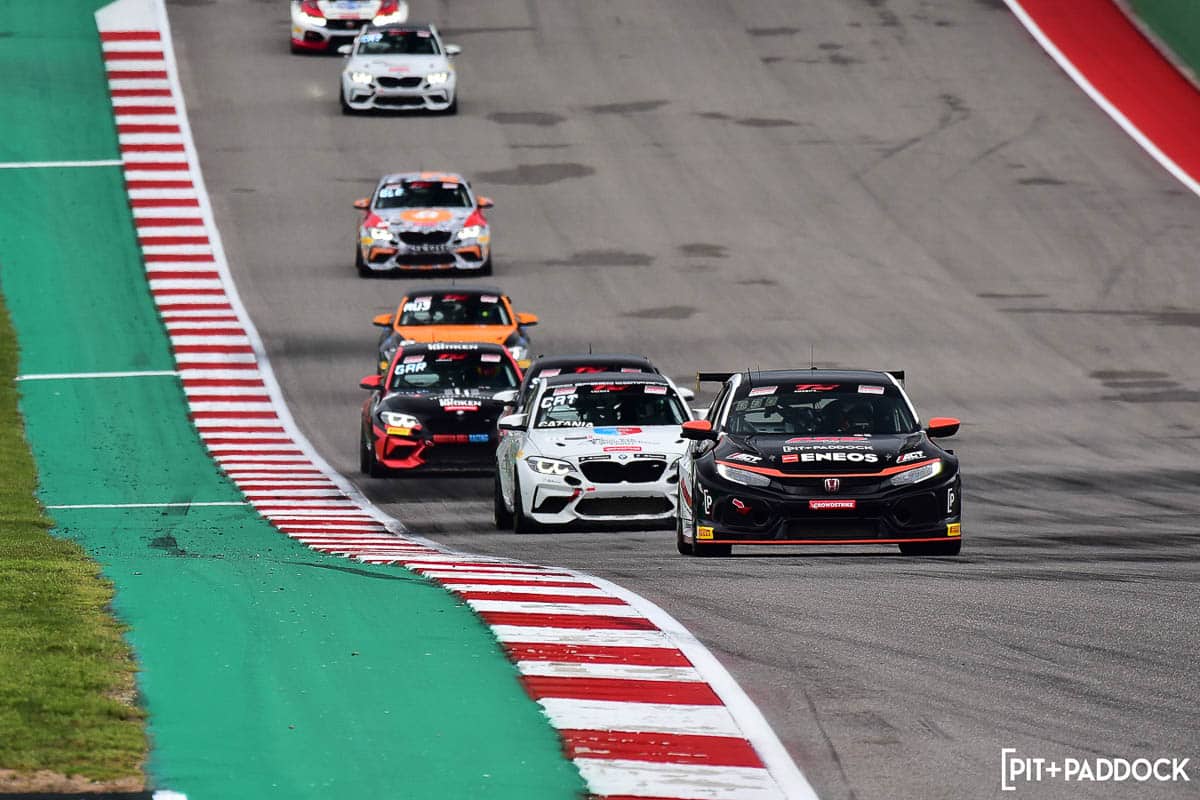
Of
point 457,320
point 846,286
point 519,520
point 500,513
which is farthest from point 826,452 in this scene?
point 846,286

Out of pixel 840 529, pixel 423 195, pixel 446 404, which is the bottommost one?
pixel 423 195

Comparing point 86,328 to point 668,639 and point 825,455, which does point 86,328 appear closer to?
point 825,455

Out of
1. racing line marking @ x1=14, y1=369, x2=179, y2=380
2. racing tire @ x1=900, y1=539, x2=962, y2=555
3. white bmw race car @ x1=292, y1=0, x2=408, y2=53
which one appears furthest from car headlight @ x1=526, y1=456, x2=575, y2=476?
white bmw race car @ x1=292, y1=0, x2=408, y2=53

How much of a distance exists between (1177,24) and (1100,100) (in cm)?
298

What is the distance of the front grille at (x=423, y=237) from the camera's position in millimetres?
31984

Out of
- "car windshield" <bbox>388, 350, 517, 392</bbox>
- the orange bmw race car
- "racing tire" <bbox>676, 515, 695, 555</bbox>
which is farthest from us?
A: the orange bmw race car

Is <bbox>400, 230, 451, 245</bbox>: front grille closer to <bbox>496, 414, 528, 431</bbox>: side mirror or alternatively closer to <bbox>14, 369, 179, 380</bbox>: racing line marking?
<bbox>14, 369, 179, 380</bbox>: racing line marking

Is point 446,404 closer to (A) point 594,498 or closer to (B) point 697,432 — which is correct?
(A) point 594,498

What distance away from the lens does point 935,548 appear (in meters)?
14.7

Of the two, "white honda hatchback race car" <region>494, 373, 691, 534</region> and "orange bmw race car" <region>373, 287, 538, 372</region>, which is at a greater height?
"white honda hatchback race car" <region>494, 373, 691, 534</region>

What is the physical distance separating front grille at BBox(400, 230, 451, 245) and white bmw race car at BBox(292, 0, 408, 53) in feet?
36.5

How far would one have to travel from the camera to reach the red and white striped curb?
25.5 ft

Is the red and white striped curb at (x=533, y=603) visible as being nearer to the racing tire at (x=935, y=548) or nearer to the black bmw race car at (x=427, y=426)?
the black bmw race car at (x=427, y=426)

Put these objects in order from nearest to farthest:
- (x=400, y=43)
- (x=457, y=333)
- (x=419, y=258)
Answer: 1. (x=457, y=333)
2. (x=419, y=258)
3. (x=400, y=43)
